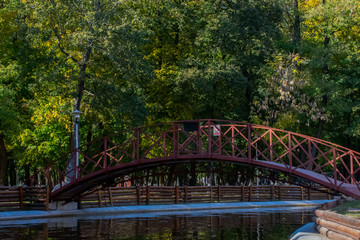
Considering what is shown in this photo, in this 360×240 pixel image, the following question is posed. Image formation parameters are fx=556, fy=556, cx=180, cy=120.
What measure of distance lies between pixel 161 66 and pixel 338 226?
104 feet

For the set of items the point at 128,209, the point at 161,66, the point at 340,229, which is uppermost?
the point at 161,66

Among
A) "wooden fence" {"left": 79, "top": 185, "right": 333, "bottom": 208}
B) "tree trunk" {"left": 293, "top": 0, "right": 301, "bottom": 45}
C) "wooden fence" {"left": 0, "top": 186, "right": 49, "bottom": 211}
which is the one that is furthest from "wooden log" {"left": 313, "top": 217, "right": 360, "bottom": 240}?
"tree trunk" {"left": 293, "top": 0, "right": 301, "bottom": 45}

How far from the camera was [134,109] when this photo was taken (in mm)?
35531

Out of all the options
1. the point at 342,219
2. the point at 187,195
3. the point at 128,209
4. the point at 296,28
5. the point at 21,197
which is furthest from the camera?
the point at 296,28

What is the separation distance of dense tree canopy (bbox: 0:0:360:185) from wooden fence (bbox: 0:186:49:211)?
7.23 m

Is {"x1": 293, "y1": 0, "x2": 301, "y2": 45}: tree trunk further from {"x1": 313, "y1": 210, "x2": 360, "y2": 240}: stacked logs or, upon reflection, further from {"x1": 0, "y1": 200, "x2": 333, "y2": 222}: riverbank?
{"x1": 313, "y1": 210, "x2": 360, "y2": 240}: stacked logs

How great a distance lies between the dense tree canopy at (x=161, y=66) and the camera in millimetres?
33781

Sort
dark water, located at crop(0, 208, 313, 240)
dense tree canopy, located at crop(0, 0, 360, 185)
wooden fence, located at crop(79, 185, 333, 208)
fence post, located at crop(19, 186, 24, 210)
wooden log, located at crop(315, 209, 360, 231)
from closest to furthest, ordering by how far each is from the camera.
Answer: wooden log, located at crop(315, 209, 360, 231), dark water, located at crop(0, 208, 313, 240), fence post, located at crop(19, 186, 24, 210), wooden fence, located at crop(79, 185, 333, 208), dense tree canopy, located at crop(0, 0, 360, 185)

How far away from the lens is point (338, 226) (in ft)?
42.9

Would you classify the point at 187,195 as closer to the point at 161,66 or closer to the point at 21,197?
the point at 161,66

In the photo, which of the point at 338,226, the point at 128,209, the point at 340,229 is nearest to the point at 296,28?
the point at 128,209

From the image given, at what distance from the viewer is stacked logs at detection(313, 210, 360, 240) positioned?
1181 centimetres

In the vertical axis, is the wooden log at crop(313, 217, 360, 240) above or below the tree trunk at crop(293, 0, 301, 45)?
below

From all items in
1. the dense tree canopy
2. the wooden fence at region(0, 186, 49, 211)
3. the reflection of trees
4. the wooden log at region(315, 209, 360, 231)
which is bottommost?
the reflection of trees
